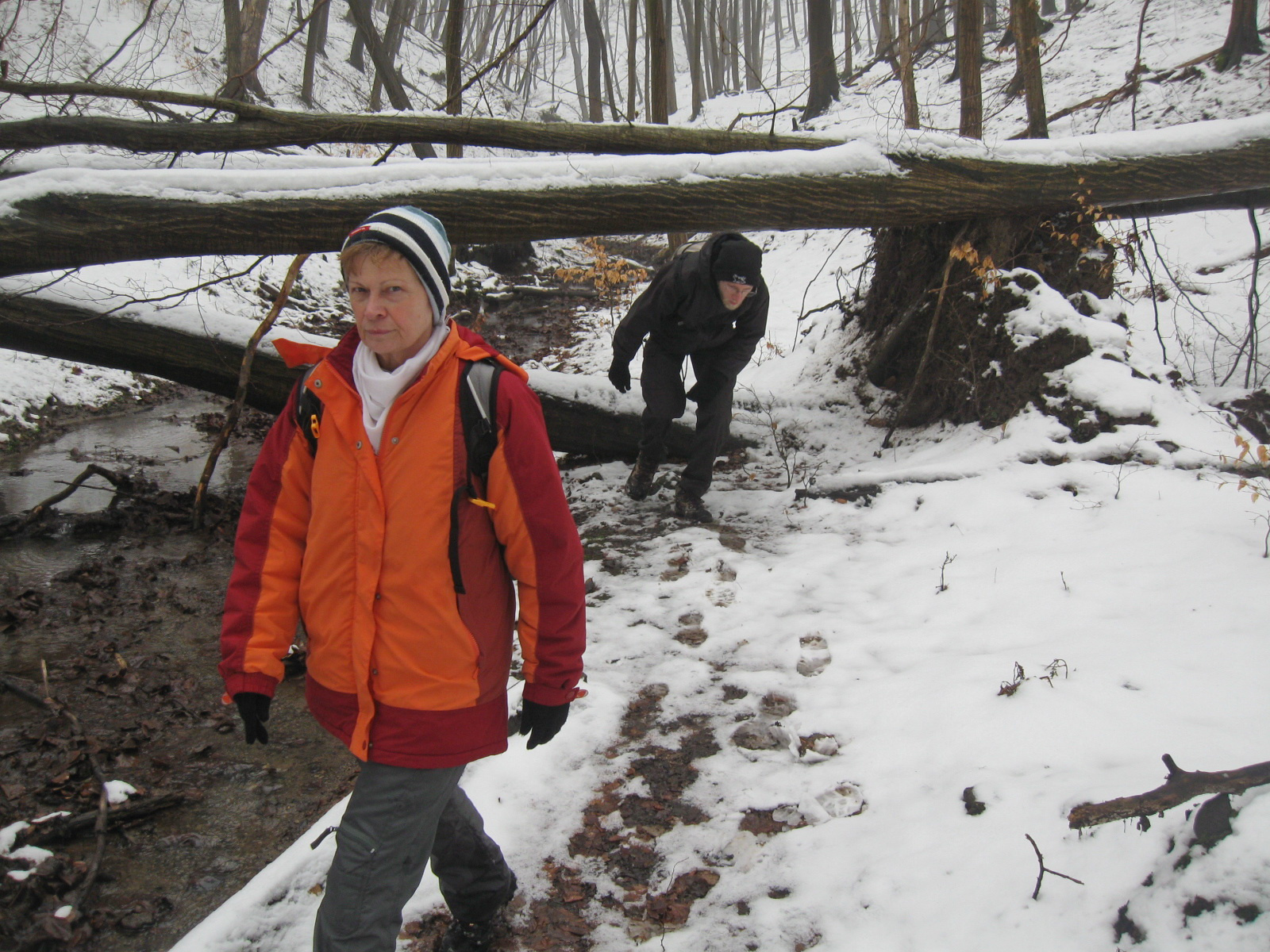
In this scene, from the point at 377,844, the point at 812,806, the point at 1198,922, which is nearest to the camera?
the point at 1198,922

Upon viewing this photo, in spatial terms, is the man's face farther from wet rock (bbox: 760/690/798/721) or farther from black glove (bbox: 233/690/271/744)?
black glove (bbox: 233/690/271/744)

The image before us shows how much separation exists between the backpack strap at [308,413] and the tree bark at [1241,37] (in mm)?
16457

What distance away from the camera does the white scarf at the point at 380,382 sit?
1.85 metres

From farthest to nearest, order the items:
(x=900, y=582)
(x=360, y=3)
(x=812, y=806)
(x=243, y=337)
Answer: (x=360, y=3)
(x=243, y=337)
(x=900, y=582)
(x=812, y=806)

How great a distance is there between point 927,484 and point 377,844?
4.09 metres

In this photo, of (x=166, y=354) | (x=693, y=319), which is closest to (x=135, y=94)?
(x=166, y=354)

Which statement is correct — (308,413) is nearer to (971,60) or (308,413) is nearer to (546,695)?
(546,695)

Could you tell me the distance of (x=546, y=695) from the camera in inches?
75.7

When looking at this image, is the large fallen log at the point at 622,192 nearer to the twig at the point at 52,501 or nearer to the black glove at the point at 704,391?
the black glove at the point at 704,391

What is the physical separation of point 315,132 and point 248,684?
167 inches

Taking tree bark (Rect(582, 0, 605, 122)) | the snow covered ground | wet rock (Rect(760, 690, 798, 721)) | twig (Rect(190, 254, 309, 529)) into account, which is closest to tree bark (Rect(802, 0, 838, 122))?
tree bark (Rect(582, 0, 605, 122))

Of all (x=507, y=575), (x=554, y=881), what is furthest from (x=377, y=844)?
(x=554, y=881)

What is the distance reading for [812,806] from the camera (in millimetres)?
2635

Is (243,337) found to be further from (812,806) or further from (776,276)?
(776,276)
